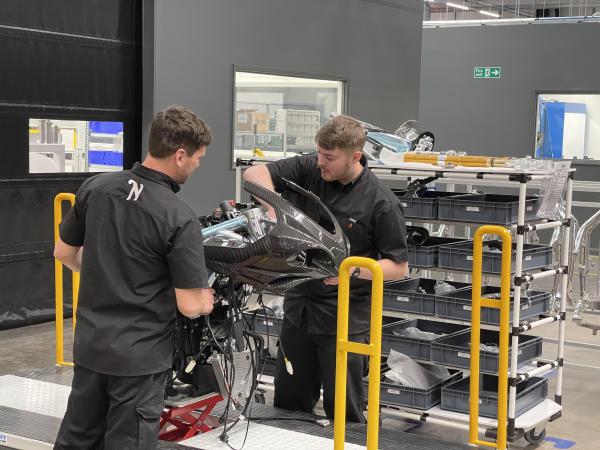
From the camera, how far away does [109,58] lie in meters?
9.06

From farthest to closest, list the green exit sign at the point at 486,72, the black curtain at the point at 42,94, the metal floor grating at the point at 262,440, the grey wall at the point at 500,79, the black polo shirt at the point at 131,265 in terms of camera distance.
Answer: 1. the green exit sign at the point at 486,72
2. the grey wall at the point at 500,79
3. the black curtain at the point at 42,94
4. the metal floor grating at the point at 262,440
5. the black polo shirt at the point at 131,265

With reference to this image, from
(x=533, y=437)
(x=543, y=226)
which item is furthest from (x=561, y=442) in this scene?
(x=543, y=226)

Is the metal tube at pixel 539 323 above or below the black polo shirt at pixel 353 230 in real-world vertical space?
below

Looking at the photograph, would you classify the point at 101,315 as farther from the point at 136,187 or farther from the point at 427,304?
the point at 427,304

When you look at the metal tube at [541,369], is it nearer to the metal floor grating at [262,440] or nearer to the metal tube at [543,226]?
Result: the metal tube at [543,226]

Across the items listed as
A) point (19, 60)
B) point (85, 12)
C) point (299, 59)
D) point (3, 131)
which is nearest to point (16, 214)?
point (3, 131)

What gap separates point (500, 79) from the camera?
16078 mm

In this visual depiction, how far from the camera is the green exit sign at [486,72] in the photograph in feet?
52.8

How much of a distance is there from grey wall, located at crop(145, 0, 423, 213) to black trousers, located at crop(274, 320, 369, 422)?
16.7 feet

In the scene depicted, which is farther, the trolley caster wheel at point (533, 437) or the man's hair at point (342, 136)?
the trolley caster wheel at point (533, 437)

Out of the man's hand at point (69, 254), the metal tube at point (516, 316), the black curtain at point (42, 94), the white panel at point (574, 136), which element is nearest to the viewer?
the man's hand at point (69, 254)

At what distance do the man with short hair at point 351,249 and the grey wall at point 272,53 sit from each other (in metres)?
4.95

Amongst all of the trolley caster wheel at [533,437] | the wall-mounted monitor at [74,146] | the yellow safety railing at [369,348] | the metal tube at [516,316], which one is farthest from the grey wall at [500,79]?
the yellow safety railing at [369,348]

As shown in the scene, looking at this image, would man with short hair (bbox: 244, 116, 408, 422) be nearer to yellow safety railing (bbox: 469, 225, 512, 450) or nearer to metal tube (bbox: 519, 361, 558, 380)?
yellow safety railing (bbox: 469, 225, 512, 450)
